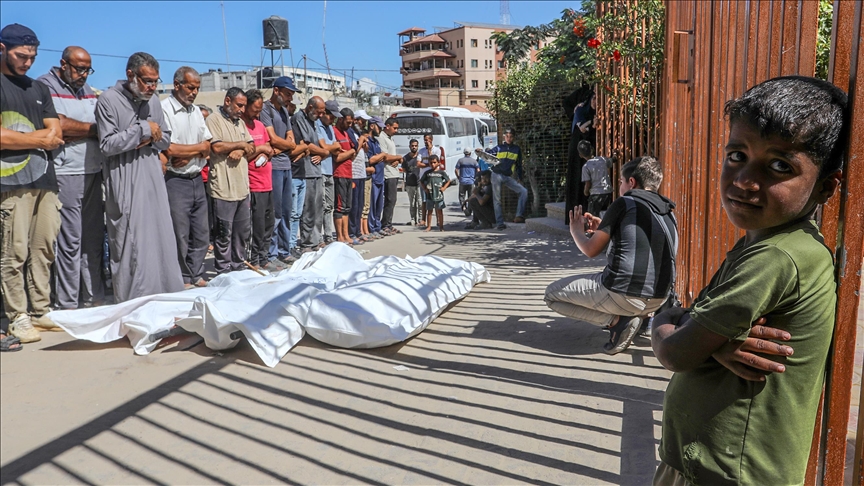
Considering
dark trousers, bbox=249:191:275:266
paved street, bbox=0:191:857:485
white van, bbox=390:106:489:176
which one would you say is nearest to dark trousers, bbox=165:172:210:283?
dark trousers, bbox=249:191:275:266

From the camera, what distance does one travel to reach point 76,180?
18.1 feet

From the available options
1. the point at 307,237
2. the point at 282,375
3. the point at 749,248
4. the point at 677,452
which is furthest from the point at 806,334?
the point at 307,237

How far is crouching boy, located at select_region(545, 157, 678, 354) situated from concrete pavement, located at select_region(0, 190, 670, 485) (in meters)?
0.33

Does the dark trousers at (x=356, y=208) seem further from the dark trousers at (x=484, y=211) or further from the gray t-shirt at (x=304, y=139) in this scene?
the dark trousers at (x=484, y=211)

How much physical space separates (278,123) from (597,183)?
410 centimetres

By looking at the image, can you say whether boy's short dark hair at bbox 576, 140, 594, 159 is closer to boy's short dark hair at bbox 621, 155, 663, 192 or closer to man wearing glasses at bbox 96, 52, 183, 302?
boy's short dark hair at bbox 621, 155, 663, 192

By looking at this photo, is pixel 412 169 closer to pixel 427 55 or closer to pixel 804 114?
pixel 804 114

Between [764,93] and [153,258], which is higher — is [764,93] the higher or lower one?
the higher one

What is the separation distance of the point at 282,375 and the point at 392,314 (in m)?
0.94

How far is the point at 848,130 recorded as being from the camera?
1499 mm

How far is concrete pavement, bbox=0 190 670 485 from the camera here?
2.91 m

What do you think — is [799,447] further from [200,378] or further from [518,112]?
[518,112]

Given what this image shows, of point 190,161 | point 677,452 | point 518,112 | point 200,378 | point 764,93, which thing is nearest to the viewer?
point 764,93

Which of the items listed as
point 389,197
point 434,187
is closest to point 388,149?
point 389,197
